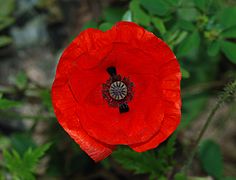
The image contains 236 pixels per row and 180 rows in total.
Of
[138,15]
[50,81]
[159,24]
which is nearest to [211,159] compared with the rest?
[159,24]

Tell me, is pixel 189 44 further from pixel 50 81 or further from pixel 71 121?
pixel 50 81

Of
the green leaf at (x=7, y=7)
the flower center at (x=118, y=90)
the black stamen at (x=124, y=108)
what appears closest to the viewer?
the black stamen at (x=124, y=108)

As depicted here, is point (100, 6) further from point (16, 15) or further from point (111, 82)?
point (111, 82)

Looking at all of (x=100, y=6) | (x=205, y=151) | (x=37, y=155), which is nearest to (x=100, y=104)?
(x=37, y=155)

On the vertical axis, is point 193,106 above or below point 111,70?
below

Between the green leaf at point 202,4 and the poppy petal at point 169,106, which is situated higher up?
the green leaf at point 202,4

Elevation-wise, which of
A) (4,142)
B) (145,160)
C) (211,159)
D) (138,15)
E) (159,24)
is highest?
(138,15)

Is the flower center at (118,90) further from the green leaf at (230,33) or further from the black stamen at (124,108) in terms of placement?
the green leaf at (230,33)

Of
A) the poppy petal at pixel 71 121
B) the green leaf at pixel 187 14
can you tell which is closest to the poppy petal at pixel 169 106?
the poppy petal at pixel 71 121
